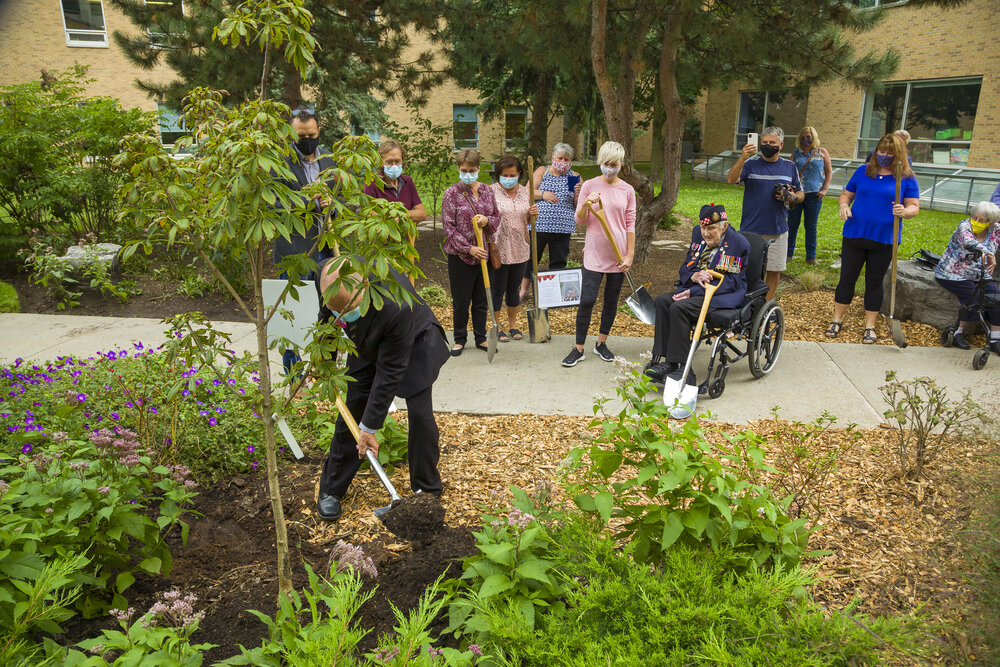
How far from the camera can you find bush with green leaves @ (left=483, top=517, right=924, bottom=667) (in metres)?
1.98

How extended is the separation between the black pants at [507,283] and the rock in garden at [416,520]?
129 inches

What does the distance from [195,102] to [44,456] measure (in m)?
1.61

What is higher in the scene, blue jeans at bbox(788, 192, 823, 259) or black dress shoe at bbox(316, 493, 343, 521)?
blue jeans at bbox(788, 192, 823, 259)

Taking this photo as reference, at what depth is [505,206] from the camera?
6.43m

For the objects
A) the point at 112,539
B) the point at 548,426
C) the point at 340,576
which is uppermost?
the point at 340,576

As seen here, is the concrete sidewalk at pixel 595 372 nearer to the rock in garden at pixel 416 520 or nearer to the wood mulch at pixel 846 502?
the wood mulch at pixel 846 502

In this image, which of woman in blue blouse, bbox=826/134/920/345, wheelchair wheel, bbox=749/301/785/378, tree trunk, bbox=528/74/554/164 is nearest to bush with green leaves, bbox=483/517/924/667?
wheelchair wheel, bbox=749/301/785/378

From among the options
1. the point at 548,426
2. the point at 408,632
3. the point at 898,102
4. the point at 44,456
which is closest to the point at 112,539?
the point at 44,456

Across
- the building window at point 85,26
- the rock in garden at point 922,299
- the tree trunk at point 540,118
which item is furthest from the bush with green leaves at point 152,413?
the building window at point 85,26

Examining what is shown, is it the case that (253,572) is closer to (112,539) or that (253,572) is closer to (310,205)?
(112,539)

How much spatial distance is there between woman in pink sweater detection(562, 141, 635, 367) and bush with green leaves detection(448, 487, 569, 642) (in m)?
3.39

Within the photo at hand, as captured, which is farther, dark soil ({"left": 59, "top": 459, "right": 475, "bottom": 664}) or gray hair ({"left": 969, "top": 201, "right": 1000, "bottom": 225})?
gray hair ({"left": 969, "top": 201, "right": 1000, "bottom": 225})

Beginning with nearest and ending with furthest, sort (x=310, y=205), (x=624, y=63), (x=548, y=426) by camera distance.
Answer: (x=310, y=205) → (x=548, y=426) → (x=624, y=63)

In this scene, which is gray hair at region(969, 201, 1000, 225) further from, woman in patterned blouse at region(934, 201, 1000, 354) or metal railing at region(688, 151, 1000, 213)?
metal railing at region(688, 151, 1000, 213)
